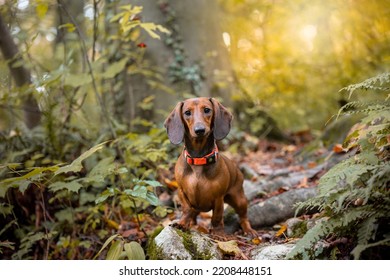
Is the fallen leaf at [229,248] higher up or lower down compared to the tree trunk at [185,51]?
lower down

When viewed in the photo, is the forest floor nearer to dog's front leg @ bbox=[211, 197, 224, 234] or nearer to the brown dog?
dog's front leg @ bbox=[211, 197, 224, 234]

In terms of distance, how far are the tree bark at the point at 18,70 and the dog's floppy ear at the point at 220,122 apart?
10.6 ft

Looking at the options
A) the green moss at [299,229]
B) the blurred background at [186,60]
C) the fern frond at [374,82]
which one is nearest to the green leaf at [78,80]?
the blurred background at [186,60]

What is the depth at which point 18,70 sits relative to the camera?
6.12 meters

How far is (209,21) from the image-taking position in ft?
24.6

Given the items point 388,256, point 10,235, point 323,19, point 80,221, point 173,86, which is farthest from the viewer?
point 323,19

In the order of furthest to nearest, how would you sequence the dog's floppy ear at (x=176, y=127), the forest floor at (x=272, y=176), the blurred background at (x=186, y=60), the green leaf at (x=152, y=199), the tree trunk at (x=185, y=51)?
the tree trunk at (x=185, y=51), the blurred background at (x=186, y=60), the forest floor at (x=272, y=176), the dog's floppy ear at (x=176, y=127), the green leaf at (x=152, y=199)

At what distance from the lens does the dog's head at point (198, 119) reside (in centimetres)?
330

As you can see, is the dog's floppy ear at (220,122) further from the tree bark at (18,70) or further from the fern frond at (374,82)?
the tree bark at (18,70)

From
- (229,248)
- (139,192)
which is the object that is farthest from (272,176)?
(139,192)

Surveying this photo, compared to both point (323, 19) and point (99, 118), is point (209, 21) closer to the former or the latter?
point (99, 118)

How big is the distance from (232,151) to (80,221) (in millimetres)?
2962

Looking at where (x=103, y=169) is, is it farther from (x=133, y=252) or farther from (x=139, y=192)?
(x=133, y=252)
